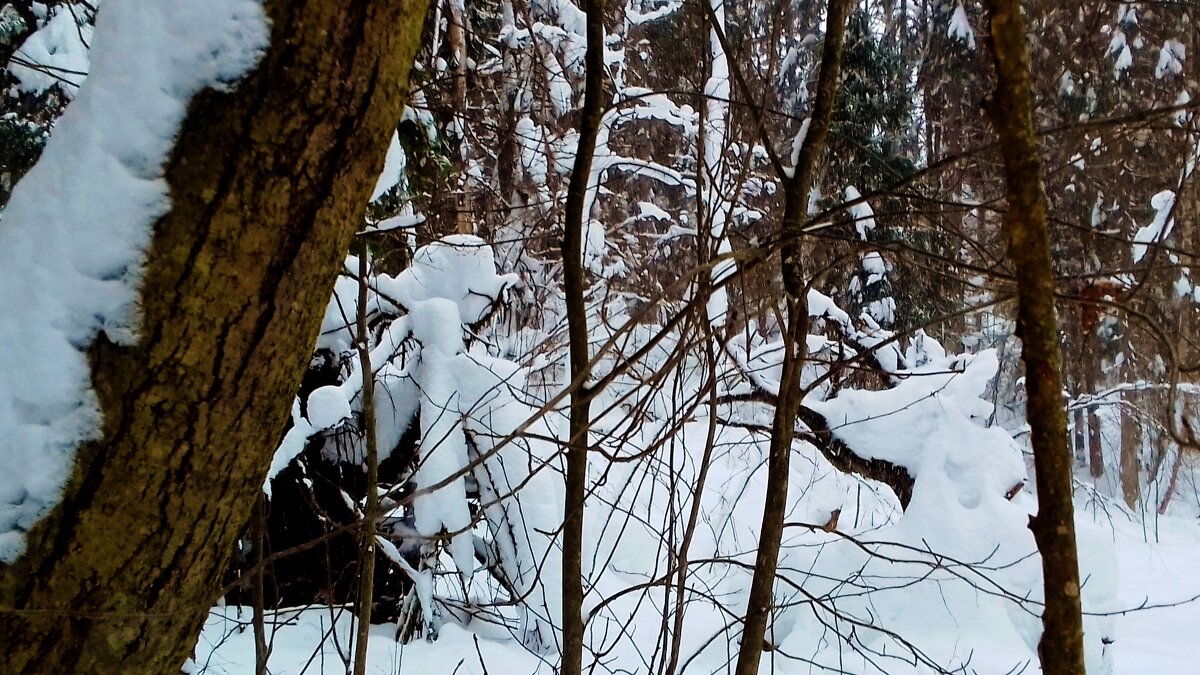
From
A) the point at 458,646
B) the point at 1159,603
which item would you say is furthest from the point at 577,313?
the point at 1159,603

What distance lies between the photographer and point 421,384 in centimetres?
350

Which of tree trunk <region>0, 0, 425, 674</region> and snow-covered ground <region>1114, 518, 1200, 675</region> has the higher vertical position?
snow-covered ground <region>1114, 518, 1200, 675</region>

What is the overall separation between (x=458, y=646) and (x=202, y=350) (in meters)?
3.05

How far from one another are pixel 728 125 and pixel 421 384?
7.55ft

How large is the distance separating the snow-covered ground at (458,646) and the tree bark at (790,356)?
0.98ft

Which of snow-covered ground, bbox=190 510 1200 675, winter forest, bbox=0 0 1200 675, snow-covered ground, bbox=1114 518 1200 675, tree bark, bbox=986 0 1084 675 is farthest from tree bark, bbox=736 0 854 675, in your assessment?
snow-covered ground, bbox=1114 518 1200 675

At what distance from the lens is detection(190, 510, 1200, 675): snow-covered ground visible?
9.80 ft

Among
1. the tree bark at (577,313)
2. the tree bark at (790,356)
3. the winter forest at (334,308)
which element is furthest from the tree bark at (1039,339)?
the tree bark at (577,313)

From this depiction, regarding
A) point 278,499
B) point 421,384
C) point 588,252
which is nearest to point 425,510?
point 421,384

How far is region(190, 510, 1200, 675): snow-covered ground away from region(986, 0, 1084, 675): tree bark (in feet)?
3.26

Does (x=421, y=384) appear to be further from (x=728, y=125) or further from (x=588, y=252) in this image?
(x=588, y=252)

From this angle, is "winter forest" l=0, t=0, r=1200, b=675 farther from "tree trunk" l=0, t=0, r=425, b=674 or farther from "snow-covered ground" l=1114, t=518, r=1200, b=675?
"snow-covered ground" l=1114, t=518, r=1200, b=675

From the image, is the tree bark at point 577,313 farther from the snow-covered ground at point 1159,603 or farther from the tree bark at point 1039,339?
the snow-covered ground at point 1159,603

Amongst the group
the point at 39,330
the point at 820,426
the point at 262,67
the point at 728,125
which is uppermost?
the point at 820,426
